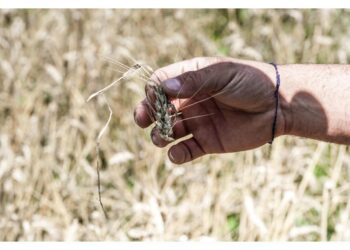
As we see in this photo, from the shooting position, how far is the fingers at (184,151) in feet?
5.89

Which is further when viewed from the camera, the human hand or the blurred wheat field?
the blurred wheat field

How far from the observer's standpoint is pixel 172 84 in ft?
5.04

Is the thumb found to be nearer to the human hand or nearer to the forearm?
the human hand

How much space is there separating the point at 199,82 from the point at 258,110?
271 millimetres

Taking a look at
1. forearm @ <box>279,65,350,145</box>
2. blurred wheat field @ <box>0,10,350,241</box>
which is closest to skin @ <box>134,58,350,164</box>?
forearm @ <box>279,65,350,145</box>

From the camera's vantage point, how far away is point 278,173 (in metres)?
2.26

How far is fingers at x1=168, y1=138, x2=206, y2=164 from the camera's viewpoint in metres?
1.79

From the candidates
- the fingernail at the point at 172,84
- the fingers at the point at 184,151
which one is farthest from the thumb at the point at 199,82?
the fingers at the point at 184,151

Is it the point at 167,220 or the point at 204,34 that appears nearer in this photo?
the point at 167,220

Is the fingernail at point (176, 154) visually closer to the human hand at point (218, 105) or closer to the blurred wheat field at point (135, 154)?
the human hand at point (218, 105)

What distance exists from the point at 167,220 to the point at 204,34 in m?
1.10
